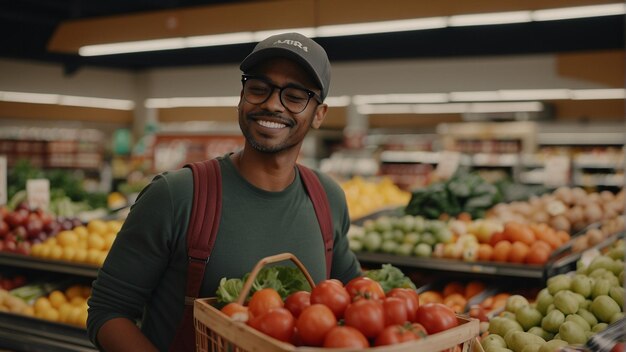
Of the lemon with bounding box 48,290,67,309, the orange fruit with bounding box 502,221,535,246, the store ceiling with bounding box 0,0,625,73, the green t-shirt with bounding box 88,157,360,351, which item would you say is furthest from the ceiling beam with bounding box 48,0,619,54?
the store ceiling with bounding box 0,0,625,73

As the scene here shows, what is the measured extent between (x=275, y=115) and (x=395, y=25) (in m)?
4.83

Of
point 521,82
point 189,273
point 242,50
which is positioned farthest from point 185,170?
point 242,50

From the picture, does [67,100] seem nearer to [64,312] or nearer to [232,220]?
[64,312]

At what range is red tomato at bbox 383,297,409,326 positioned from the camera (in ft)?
4.50

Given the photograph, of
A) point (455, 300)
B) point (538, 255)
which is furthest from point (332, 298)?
point (538, 255)

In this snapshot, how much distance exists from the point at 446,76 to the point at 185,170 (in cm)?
1355

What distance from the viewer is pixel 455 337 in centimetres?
133

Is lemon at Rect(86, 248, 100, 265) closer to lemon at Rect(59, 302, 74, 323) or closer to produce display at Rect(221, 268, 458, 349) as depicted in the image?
lemon at Rect(59, 302, 74, 323)

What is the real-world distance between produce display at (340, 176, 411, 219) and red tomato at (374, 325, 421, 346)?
13.5ft

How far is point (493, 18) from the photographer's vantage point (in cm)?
588

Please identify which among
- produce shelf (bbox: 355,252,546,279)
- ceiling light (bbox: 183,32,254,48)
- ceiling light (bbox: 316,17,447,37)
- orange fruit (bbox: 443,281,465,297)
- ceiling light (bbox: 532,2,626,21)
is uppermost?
ceiling light (bbox: 183,32,254,48)

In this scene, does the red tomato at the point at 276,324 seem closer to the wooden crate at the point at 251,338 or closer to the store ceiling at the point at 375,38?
the wooden crate at the point at 251,338

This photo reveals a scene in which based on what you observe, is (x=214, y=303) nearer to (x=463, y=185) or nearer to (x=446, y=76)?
(x=463, y=185)

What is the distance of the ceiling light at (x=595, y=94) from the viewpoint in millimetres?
13581
